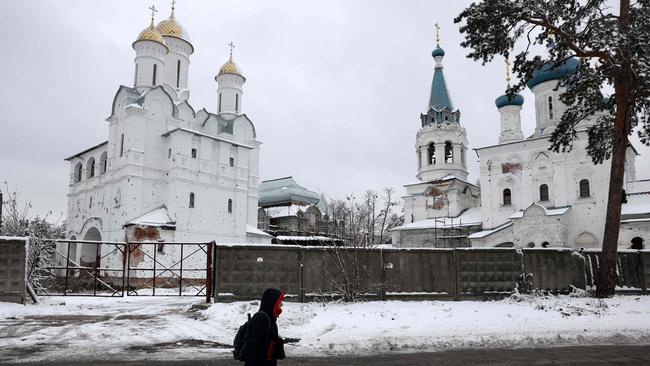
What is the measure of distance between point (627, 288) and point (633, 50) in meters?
7.13

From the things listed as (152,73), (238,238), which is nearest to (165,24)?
(152,73)

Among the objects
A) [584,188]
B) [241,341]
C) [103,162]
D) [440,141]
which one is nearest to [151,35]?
[103,162]

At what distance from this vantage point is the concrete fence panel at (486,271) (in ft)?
46.1

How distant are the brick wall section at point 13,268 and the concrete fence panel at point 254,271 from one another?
5.15m

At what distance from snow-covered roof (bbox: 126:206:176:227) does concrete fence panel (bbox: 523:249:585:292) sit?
23684 millimetres

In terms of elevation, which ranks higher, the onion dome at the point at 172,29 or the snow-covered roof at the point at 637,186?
the onion dome at the point at 172,29

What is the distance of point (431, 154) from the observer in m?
43.0

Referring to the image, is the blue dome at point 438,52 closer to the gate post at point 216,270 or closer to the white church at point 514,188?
the white church at point 514,188

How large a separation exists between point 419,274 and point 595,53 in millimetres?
7825

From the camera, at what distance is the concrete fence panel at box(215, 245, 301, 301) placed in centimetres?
1272

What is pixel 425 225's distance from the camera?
38.9 meters

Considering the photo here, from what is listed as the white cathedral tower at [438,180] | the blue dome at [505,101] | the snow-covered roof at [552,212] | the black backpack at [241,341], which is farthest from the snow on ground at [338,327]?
the blue dome at [505,101]

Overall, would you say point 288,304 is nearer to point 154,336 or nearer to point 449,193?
point 154,336

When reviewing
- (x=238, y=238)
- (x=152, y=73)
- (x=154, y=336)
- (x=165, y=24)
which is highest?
(x=165, y=24)
